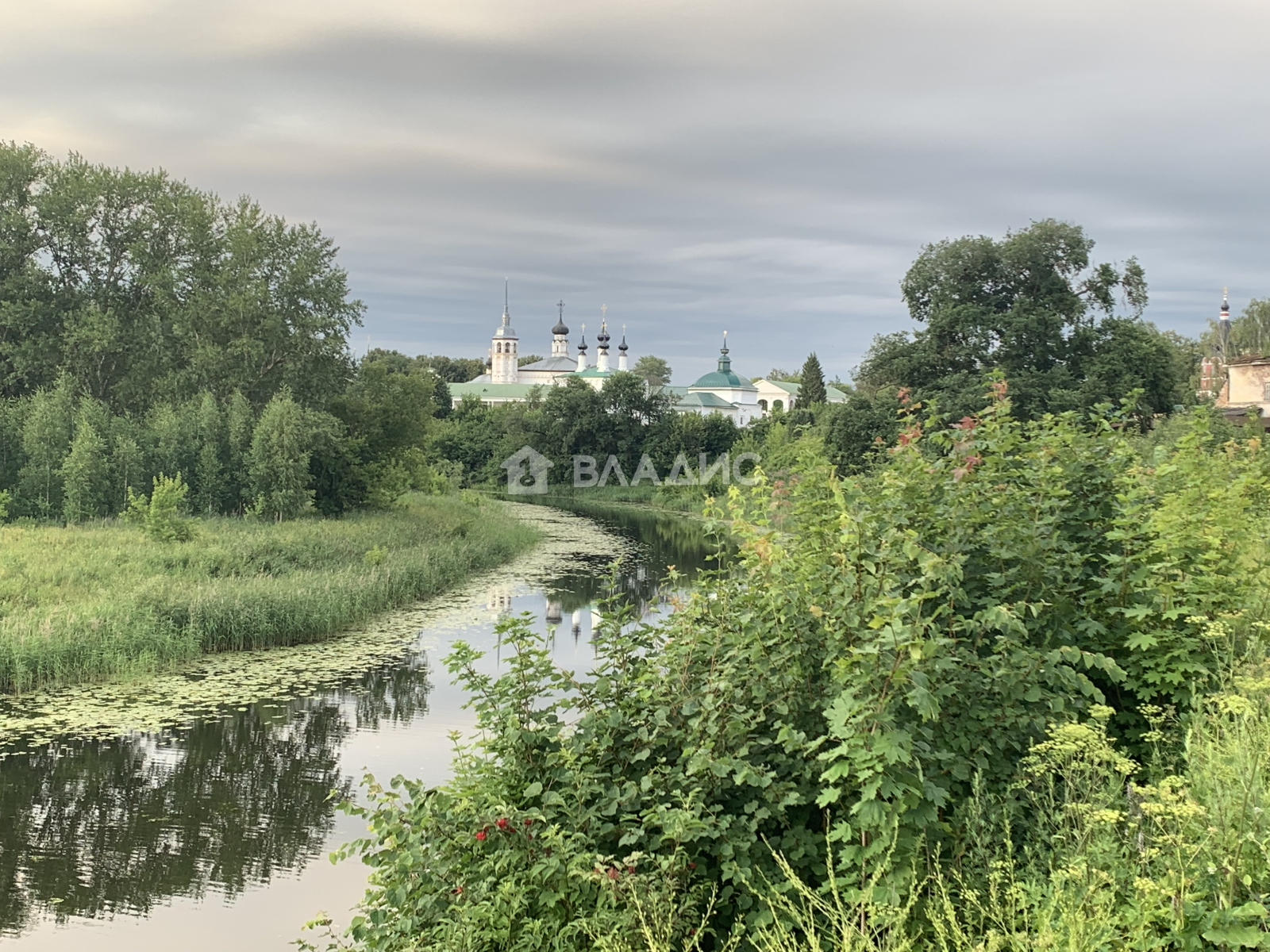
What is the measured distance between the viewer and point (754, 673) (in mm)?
4758

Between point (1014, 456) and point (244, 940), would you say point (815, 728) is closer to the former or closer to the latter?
point (1014, 456)

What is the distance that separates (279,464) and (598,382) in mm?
78227

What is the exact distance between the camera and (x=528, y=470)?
200ft

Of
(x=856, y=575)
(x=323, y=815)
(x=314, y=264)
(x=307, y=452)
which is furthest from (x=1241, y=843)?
(x=314, y=264)

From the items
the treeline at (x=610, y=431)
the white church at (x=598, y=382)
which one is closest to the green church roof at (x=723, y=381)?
the white church at (x=598, y=382)

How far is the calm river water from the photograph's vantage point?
7.01 metres

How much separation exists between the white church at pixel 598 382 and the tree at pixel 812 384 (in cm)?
811

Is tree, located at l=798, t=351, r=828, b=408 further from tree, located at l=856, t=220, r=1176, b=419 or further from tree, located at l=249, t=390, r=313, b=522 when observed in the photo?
tree, located at l=249, t=390, r=313, b=522

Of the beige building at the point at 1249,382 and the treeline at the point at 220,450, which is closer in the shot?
the treeline at the point at 220,450

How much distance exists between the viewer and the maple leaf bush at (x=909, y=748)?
11.3 feet

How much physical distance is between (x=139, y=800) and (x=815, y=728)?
7.11 m

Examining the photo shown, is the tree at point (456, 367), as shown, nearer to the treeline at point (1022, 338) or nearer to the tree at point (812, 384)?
the tree at point (812, 384)

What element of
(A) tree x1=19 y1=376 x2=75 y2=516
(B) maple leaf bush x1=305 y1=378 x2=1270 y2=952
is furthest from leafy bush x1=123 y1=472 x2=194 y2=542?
(B) maple leaf bush x1=305 y1=378 x2=1270 y2=952

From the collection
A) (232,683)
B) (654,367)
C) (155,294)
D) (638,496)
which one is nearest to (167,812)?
(232,683)
